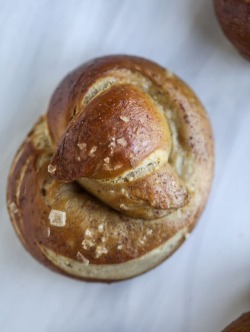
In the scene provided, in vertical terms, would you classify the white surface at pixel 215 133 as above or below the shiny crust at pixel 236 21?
below

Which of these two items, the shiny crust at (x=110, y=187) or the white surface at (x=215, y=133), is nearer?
the shiny crust at (x=110, y=187)

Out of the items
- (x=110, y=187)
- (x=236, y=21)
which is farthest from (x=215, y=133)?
(x=110, y=187)

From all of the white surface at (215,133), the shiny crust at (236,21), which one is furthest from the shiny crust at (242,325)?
the shiny crust at (236,21)

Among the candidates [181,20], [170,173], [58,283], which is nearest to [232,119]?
[181,20]

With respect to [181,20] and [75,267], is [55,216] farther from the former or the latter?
[181,20]

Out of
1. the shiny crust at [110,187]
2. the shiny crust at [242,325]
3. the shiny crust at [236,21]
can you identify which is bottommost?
the shiny crust at [242,325]

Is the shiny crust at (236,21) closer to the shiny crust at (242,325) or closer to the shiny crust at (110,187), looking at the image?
the shiny crust at (110,187)

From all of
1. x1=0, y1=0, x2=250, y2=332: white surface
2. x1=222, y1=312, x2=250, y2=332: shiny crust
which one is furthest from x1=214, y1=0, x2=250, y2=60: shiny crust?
x1=222, y1=312, x2=250, y2=332: shiny crust

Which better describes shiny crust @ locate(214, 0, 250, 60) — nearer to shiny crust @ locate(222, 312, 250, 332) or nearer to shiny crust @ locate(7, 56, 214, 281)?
shiny crust @ locate(7, 56, 214, 281)
